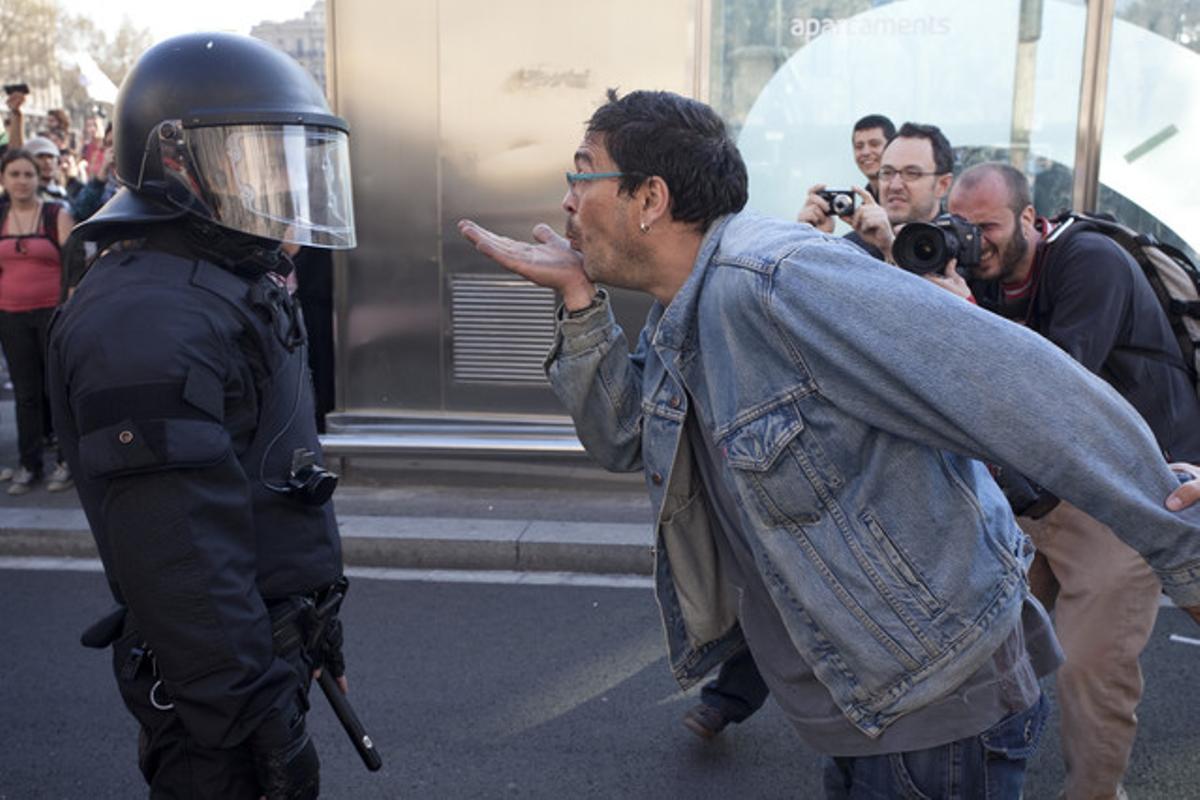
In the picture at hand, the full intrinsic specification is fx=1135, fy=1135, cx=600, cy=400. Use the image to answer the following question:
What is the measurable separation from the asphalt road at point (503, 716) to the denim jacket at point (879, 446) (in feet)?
5.94

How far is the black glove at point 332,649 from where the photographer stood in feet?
7.01

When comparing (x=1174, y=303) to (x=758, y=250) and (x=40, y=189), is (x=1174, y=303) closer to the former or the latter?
(x=758, y=250)

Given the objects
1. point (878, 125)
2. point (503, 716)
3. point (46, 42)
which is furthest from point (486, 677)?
point (46, 42)

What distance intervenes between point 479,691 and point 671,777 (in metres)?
0.87

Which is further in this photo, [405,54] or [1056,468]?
[405,54]

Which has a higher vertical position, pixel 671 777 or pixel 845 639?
pixel 845 639

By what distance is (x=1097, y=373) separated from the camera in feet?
9.84

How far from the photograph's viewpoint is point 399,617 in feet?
15.4

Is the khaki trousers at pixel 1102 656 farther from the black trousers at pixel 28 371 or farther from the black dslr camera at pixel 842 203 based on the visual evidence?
the black trousers at pixel 28 371

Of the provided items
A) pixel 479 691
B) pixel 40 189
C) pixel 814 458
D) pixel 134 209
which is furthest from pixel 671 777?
pixel 40 189

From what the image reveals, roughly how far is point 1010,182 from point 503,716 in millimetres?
2285

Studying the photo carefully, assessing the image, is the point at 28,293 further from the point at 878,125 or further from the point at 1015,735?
the point at 1015,735

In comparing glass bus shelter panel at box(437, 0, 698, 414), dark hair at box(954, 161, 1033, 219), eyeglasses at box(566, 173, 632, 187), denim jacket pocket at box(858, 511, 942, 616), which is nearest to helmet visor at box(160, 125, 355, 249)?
eyeglasses at box(566, 173, 632, 187)

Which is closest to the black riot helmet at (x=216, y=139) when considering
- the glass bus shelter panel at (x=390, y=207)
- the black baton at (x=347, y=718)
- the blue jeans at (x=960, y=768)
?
the black baton at (x=347, y=718)
